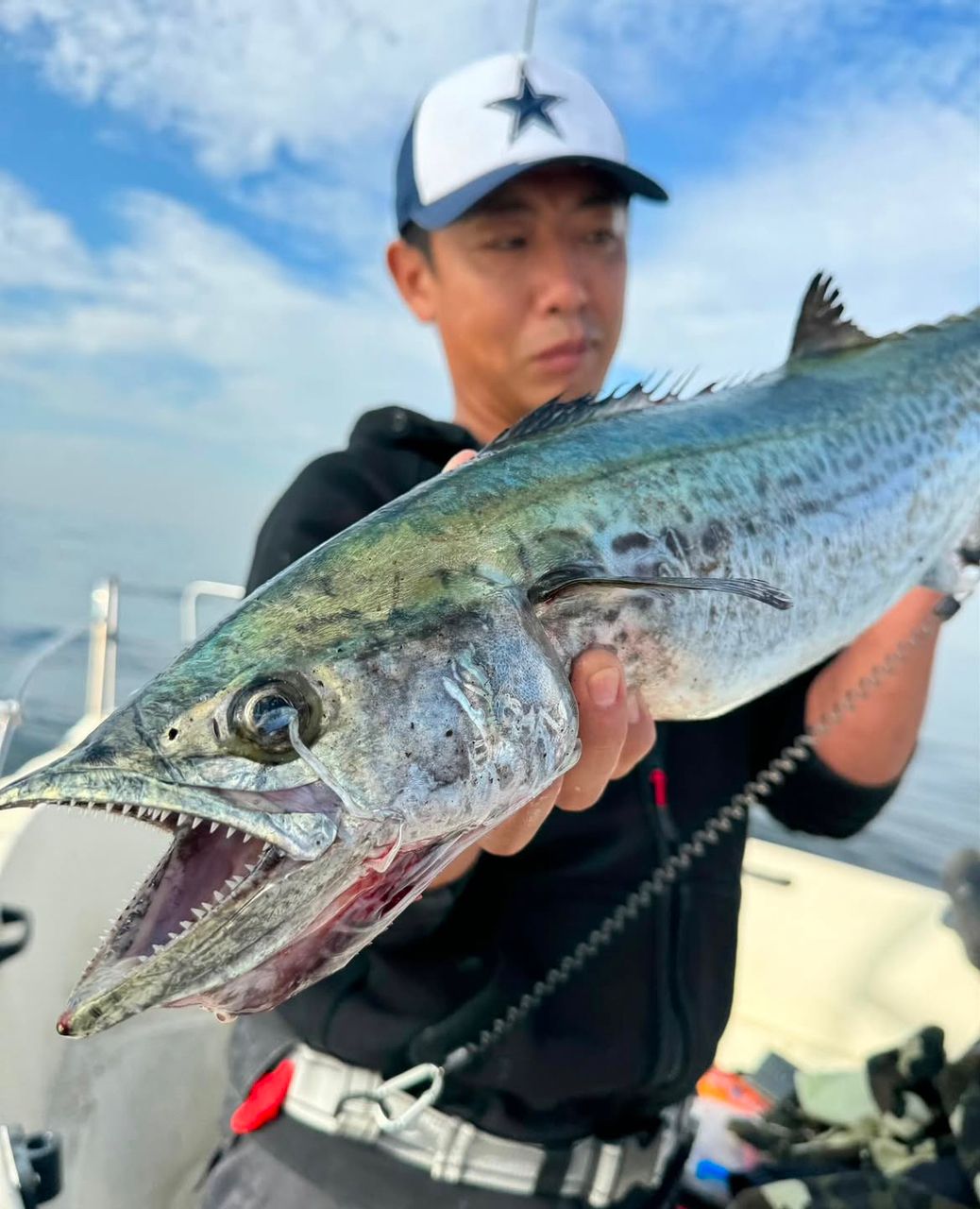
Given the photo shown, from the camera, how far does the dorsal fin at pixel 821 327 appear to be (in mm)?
2490

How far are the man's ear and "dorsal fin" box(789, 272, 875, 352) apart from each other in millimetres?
1140

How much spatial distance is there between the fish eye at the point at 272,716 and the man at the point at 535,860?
499 mm

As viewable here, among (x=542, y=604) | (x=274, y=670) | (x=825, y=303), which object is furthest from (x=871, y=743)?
(x=274, y=670)

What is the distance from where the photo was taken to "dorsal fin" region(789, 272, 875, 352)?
2490 millimetres

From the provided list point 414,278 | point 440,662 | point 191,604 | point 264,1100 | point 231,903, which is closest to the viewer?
point 231,903

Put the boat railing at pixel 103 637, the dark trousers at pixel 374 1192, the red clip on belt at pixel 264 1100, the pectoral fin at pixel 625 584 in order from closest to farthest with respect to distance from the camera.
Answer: the pectoral fin at pixel 625 584 → the dark trousers at pixel 374 1192 → the red clip on belt at pixel 264 1100 → the boat railing at pixel 103 637

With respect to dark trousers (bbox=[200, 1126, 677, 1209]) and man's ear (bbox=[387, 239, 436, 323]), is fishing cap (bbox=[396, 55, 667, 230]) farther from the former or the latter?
dark trousers (bbox=[200, 1126, 677, 1209])

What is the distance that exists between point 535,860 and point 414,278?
1.95m

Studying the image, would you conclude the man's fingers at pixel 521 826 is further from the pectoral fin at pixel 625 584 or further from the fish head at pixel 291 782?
the pectoral fin at pixel 625 584

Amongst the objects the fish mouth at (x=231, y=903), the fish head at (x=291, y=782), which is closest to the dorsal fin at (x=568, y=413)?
the fish head at (x=291, y=782)

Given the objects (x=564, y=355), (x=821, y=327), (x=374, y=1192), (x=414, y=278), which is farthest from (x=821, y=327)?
(x=374, y=1192)

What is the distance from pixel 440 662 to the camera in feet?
4.35

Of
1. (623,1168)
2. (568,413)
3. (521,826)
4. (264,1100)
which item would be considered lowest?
(623,1168)

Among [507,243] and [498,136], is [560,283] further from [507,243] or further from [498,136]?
[498,136]
